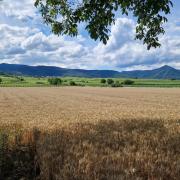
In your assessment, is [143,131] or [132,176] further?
[143,131]

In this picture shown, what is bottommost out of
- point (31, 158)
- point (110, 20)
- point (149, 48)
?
point (31, 158)

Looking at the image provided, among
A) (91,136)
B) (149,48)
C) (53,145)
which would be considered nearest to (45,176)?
(53,145)

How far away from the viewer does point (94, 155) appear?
1008 cm

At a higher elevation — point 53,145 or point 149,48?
point 149,48

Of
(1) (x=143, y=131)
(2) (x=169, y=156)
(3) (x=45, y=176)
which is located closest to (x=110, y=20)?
(1) (x=143, y=131)

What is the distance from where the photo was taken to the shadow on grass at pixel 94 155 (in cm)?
866

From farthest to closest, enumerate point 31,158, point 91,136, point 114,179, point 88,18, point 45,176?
point 88,18
point 91,136
point 31,158
point 45,176
point 114,179

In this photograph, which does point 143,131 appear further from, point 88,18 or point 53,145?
point 88,18

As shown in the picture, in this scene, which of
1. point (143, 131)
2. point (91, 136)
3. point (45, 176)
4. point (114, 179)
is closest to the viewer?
point (114, 179)

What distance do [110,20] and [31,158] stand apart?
7943 mm

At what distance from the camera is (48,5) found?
17.8 meters

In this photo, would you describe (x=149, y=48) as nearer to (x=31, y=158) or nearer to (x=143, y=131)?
(x=143, y=131)

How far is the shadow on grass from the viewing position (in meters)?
8.66

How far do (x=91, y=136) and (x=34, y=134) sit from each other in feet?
7.51
